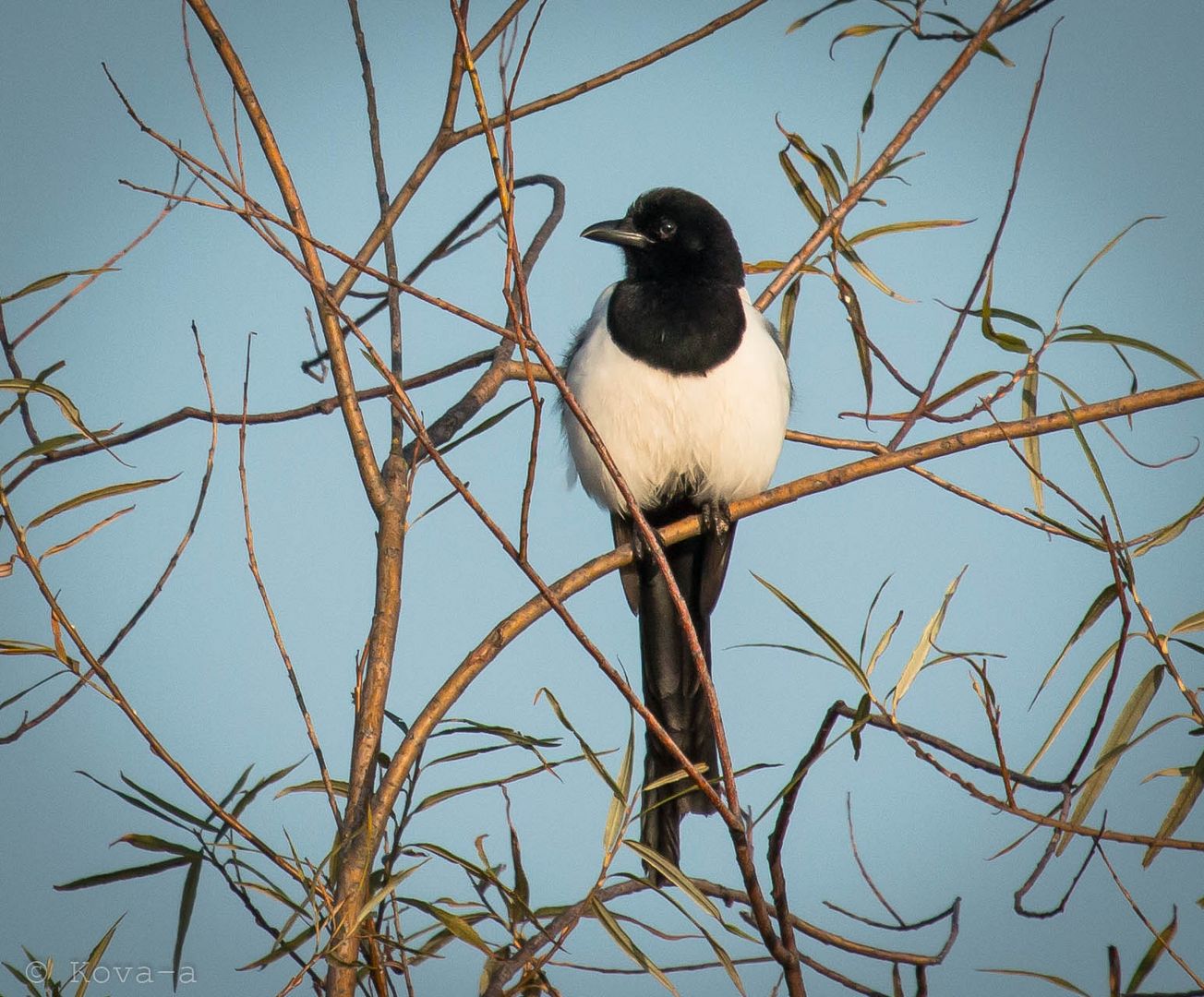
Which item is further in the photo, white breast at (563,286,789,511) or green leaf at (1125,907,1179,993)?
white breast at (563,286,789,511)

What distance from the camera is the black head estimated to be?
3.59 m

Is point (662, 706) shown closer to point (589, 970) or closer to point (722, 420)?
point (722, 420)

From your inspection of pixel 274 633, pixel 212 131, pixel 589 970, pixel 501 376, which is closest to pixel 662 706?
pixel 501 376

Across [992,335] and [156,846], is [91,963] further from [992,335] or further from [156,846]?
[992,335]

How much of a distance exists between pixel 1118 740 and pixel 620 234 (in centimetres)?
199

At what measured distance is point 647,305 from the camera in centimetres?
348

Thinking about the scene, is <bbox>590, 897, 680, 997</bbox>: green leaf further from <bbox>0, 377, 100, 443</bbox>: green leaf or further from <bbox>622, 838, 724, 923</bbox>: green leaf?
<bbox>0, 377, 100, 443</bbox>: green leaf

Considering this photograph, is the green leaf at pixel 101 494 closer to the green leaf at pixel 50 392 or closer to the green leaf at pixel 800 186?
the green leaf at pixel 50 392

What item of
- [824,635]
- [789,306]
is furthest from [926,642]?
[789,306]

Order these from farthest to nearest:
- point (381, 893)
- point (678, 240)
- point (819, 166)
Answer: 1. point (678, 240)
2. point (819, 166)
3. point (381, 893)

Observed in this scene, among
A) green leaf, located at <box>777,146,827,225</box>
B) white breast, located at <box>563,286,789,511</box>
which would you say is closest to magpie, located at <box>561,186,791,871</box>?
white breast, located at <box>563,286,789,511</box>

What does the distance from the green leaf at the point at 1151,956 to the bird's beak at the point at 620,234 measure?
2.23 m

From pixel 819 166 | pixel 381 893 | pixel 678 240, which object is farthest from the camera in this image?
pixel 678 240

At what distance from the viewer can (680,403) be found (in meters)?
3.36
